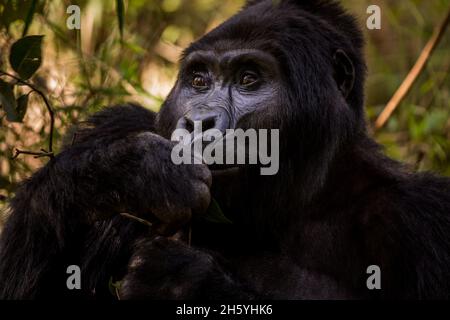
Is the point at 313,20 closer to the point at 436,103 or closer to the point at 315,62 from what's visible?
the point at 315,62

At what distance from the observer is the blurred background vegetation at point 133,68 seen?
514cm

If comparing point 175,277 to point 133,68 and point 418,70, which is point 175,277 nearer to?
point 133,68

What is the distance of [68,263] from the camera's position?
4.08 m

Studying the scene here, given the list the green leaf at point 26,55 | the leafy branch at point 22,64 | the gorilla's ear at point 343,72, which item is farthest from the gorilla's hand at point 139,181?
the gorilla's ear at point 343,72

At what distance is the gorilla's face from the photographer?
3.92 metres

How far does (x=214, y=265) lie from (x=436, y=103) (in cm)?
423

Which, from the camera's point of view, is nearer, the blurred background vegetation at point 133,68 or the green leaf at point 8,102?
the green leaf at point 8,102

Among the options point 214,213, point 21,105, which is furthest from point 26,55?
point 214,213

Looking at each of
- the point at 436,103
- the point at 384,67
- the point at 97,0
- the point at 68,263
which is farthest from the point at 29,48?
the point at 384,67

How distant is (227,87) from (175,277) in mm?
949

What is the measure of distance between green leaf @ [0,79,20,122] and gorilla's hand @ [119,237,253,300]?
0.78 meters

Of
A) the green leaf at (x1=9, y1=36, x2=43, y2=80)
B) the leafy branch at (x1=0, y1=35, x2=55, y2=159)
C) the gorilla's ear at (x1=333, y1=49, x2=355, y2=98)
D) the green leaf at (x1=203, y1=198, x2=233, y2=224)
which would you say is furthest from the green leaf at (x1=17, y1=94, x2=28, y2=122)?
the gorilla's ear at (x1=333, y1=49, x2=355, y2=98)

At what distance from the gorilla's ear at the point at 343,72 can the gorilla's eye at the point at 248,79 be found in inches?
18.1

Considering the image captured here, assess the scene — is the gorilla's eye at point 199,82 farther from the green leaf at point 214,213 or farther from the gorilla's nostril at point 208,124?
the green leaf at point 214,213
